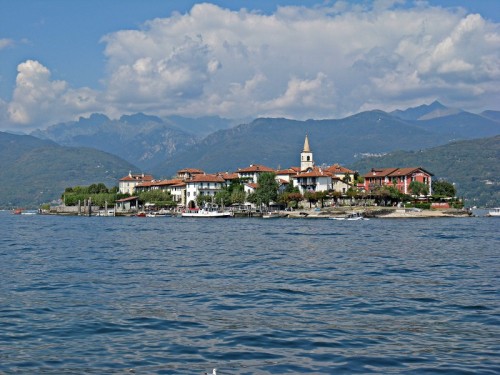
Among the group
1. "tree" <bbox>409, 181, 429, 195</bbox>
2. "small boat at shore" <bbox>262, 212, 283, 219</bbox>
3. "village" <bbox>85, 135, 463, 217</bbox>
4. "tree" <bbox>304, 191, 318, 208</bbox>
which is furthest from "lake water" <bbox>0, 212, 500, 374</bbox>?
"tree" <bbox>409, 181, 429, 195</bbox>

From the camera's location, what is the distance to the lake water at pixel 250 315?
677 inches

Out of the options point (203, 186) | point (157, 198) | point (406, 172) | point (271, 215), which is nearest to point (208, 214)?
point (271, 215)

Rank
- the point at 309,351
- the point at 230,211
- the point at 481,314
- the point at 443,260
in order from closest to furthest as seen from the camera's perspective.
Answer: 1. the point at 309,351
2. the point at 481,314
3. the point at 443,260
4. the point at 230,211

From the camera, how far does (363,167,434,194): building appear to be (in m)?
148

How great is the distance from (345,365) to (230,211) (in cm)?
13015

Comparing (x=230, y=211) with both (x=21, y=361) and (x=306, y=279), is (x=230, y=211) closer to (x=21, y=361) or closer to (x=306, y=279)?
(x=306, y=279)

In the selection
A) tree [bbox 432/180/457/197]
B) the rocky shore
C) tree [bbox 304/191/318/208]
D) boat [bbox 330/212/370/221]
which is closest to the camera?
boat [bbox 330/212/370/221]

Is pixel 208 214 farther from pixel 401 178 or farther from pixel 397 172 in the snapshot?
pixel 397 172

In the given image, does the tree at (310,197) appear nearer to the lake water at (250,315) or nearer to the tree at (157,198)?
the tree at (157,198)

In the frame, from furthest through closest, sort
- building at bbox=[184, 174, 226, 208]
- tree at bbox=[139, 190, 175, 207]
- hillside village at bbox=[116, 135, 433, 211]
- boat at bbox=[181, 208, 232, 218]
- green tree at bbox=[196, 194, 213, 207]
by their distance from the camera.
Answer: tree at bbox=[139, 190, 175, 207]
building at bbox=[184, 174, 226, 208]
green tree at bbox=[196, 194, 213, 207]
hillside village at bbox=[116, 135, 433, 211]
boat at bbox=[181, 208, 232, 218]

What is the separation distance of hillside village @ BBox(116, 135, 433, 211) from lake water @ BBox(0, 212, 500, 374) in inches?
4240

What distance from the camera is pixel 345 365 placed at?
1680 centimetres

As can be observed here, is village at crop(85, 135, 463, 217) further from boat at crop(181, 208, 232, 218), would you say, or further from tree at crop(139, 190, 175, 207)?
tree at crop(139, 190, 175, 207)

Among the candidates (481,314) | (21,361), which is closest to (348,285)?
(481,314)
